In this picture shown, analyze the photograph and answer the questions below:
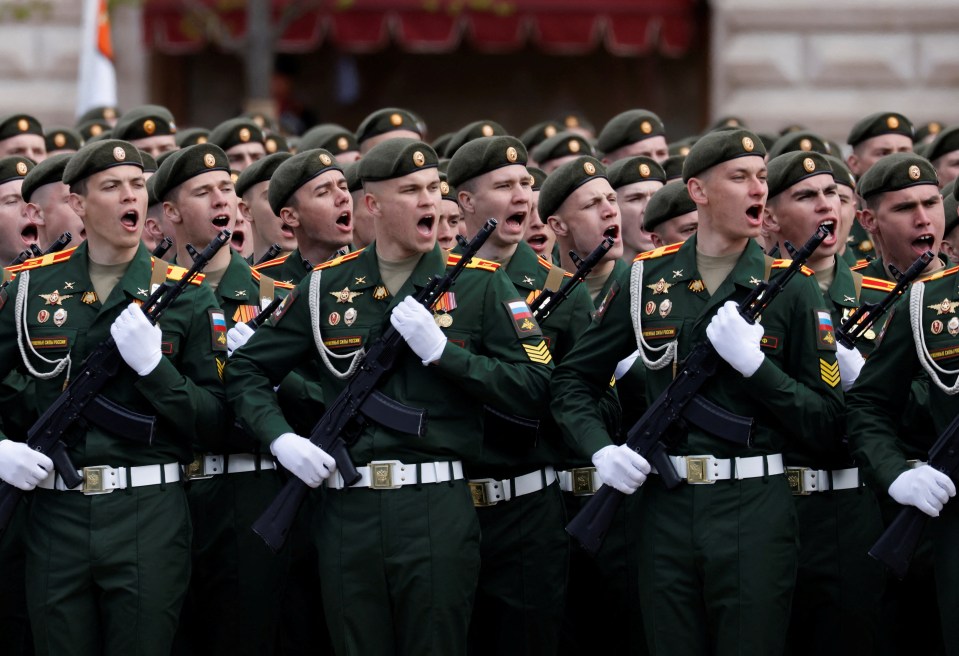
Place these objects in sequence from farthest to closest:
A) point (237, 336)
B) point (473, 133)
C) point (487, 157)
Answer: point (473, 133) → point (487, 157) → point (237, 336)

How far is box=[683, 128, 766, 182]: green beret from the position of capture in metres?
6.99

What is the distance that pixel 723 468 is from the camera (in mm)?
6727


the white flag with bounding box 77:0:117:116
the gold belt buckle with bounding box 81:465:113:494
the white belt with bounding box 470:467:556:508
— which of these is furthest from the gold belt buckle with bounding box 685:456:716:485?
the white flag with bounding box 77:0:117:116

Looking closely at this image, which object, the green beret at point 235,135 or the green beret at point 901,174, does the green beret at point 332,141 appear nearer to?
the green beret at point 235,135

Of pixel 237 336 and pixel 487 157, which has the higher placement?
pixel 487 157

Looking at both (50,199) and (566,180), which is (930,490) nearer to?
(566,180)

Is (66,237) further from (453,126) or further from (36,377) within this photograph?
(453,126)

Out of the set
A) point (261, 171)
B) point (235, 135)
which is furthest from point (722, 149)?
point (235, 135)

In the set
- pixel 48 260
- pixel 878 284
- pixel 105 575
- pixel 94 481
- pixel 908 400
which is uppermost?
pixel 48 260

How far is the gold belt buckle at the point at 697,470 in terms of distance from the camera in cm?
674

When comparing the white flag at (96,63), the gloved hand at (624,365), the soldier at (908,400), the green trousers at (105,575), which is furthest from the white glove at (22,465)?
the white flag at (96,63)

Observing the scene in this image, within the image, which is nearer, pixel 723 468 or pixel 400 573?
pixel 723 468

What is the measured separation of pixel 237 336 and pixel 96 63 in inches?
305

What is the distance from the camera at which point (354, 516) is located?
694cm
